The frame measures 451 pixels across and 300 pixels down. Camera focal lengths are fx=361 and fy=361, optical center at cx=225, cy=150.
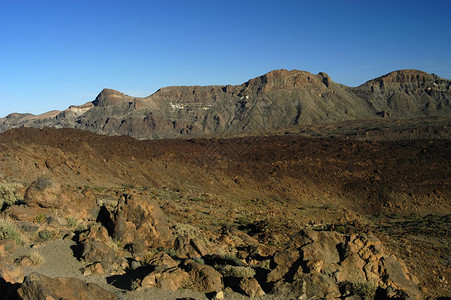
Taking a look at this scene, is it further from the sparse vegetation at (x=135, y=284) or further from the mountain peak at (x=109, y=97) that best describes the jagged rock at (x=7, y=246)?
the mountain peak at (x=109, y=97)

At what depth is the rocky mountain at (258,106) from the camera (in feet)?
379

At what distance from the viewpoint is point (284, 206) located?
24.5 m

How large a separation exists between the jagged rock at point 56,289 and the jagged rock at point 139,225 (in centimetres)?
453

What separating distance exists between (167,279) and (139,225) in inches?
158

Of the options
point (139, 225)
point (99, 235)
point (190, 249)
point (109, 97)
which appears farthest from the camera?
point (109, 97)

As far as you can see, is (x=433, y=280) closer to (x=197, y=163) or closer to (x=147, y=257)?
(x=147, y=257)

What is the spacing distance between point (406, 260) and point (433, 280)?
1.48 m

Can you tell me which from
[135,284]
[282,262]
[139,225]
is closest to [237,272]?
[282,262]

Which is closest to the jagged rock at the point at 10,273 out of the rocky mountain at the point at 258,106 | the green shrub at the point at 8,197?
the green shrub at the point at 8,197

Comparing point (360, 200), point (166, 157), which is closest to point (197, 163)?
point (166, 157)

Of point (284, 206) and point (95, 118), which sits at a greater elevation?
point (95, 118)

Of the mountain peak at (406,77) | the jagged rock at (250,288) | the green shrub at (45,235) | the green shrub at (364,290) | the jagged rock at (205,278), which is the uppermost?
the mountain peak at (406,77)

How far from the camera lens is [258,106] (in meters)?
124

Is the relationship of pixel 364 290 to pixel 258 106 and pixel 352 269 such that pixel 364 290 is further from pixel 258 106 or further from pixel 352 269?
pixel 258 106
